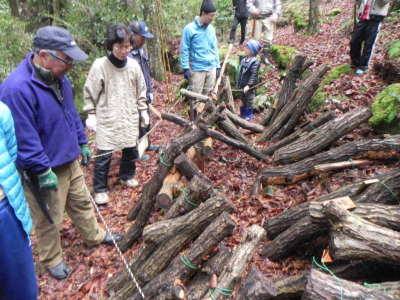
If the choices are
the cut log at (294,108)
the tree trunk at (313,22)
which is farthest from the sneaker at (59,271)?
the tree trunk at (313,22)

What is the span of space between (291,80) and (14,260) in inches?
217

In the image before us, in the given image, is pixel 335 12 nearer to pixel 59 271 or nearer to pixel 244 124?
pixel 244 124

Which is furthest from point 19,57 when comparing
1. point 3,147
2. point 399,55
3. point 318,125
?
point 399,55

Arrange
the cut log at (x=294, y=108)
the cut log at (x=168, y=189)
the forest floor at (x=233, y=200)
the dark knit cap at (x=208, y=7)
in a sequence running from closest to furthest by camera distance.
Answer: the forest floor at (x=233, y=200) → the cut log at (x=168, y=189) → the cut log at (x=294, y=108) → the dark knit cap at (x=208, y=7)

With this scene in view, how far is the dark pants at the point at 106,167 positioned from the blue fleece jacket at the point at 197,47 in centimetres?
279

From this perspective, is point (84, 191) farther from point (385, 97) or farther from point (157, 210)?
point (385, 97)

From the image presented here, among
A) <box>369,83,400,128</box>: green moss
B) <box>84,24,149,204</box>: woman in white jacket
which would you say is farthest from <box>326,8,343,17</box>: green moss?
<box>84,24,149,204</box>: woman in white jacket

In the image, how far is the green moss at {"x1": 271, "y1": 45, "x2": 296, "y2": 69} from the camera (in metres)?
9.76

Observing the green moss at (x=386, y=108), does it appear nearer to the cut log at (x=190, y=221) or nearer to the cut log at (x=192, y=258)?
the cut log at (x=190, y=221)

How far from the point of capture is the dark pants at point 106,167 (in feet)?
15.9

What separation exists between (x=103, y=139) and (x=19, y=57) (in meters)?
5.91

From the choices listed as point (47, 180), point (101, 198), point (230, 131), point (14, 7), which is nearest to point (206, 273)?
point (47, 180)

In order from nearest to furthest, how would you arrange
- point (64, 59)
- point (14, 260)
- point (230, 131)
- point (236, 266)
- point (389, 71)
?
Answer: point (14, 260) → point (236, 266) → point (64, 59) → point (230, 131) → point (389, 71)

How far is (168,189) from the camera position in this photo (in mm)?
4312
